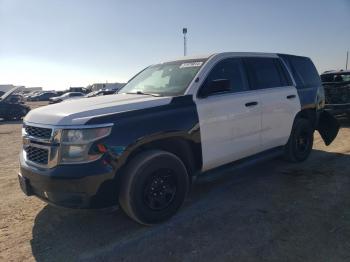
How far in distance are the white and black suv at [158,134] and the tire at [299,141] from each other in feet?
1.37

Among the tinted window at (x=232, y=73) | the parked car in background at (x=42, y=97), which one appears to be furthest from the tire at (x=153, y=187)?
the parked car in background at (x=42, y=97)

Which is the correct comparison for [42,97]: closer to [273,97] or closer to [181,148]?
[273,97]

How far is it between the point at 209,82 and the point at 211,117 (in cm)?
47

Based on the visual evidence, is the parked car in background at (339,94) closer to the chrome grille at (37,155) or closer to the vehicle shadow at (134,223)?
the vehicle shadow at (134,223)

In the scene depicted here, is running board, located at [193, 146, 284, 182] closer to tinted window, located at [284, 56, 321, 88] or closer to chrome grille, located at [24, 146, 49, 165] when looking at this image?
tinted window, located at [284, 56, 321, 88]

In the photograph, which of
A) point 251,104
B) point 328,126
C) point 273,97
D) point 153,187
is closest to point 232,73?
point 251,104

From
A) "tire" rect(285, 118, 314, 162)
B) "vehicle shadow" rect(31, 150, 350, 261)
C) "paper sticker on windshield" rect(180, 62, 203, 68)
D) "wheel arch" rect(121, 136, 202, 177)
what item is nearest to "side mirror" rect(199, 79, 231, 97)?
"paper sticker on windshield" rect(180, 62, 203, 68)

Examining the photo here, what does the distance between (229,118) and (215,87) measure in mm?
514

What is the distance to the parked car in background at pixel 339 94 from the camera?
11.2m

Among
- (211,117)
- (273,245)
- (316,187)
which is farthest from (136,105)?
(316,187)

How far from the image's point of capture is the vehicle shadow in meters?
3.67

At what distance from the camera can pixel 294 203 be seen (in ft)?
15.3

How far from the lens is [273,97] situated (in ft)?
18.2

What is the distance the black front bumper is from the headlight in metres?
0.06
